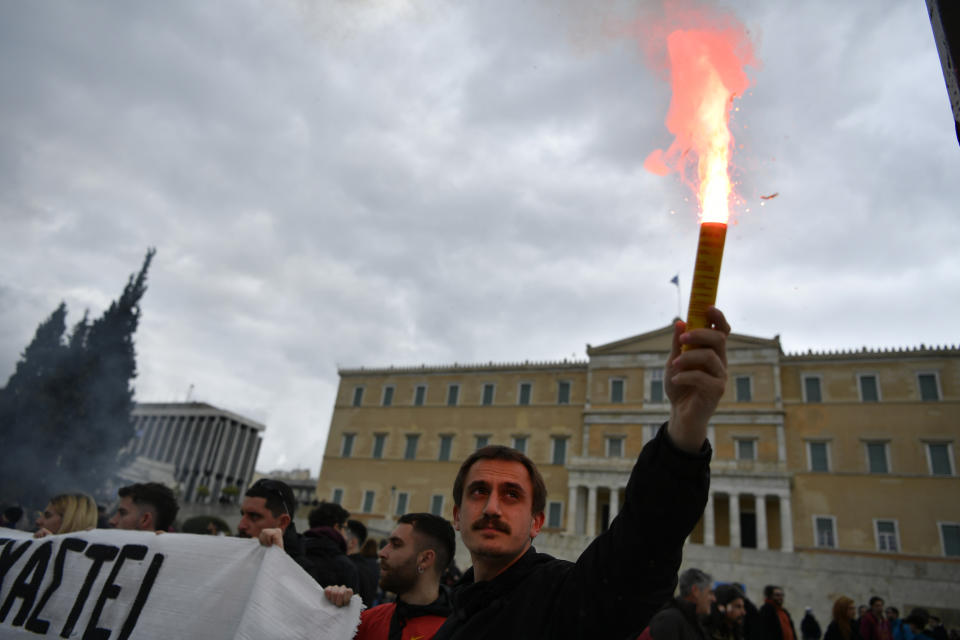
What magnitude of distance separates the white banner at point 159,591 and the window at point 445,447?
36219 mm

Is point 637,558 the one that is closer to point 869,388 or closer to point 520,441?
point 869,388

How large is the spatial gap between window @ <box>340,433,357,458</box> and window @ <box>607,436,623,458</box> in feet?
60.2

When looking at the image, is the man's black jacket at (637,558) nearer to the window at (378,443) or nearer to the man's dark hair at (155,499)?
the man's dark hair at (155,499)

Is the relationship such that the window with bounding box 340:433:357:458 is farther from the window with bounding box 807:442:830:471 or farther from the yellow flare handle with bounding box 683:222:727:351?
the yellow flare handle with bounding box 683:222:727:351

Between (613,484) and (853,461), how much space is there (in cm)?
1196

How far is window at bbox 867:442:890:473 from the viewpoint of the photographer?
96.6 feet

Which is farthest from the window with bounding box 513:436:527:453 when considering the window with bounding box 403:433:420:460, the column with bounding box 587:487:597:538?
the window with bounding box 403:433:420:460

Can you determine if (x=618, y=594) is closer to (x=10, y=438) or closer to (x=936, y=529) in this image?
(x=936, y=529)

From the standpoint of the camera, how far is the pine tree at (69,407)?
3256cm

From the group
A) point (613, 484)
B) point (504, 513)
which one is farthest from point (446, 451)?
point (504, 513)

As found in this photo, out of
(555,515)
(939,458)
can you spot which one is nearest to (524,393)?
(555,515)

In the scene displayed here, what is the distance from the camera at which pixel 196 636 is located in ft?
10.5

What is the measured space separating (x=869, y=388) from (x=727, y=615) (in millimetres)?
31201

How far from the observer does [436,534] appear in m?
4.05
